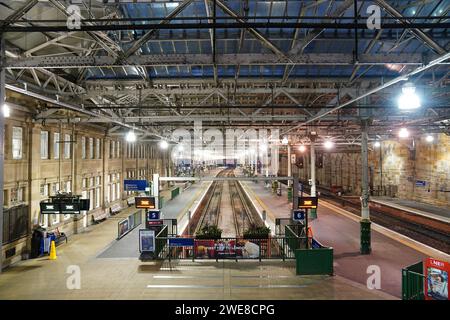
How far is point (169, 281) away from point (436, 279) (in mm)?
7756

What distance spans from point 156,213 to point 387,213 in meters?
20.0

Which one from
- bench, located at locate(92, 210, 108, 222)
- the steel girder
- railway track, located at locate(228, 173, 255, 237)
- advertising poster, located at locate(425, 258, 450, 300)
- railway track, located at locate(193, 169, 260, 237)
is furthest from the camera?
railway track, located at locate(193, 169, 260, 237)

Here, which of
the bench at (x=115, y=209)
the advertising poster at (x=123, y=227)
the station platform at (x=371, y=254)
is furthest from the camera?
the bench at (x=115, y=209)

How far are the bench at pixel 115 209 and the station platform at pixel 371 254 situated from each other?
40.5 feet

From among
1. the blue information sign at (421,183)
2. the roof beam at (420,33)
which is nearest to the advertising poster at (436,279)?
the roof beam at (420,33)

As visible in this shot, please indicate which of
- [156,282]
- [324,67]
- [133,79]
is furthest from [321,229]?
[133,79]

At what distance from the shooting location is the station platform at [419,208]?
831 inches

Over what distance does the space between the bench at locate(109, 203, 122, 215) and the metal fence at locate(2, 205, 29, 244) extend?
9721mm

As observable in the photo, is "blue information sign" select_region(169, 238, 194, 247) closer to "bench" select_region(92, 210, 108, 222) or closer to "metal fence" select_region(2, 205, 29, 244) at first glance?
"metal fence" select_region(2, 205, 29, 244)

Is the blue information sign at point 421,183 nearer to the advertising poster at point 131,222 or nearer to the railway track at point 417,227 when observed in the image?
the railway track at point 417,227

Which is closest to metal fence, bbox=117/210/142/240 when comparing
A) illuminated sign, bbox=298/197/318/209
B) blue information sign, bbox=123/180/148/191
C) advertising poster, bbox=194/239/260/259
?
blue information sign, bbox=123/180/148/191

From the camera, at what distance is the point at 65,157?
55.1ft

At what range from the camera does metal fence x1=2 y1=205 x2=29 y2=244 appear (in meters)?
11.7

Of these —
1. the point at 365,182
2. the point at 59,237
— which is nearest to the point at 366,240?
the point at 365,182
